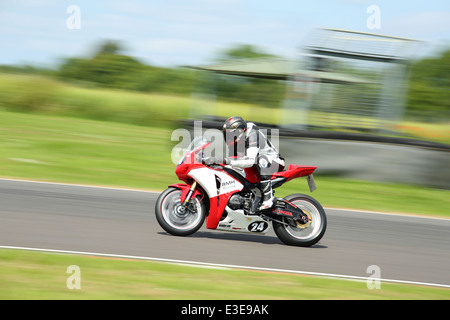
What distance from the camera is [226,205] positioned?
8078mm

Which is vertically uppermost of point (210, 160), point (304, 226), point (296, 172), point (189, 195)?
point (210, 160)

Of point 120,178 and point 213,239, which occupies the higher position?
point 120,178

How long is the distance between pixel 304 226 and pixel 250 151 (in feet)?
4.24

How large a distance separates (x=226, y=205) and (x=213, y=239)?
1.70 ft

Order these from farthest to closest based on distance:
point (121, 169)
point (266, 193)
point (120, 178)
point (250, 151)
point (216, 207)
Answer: point (121, 169) → point (120, 178) → point (266, 193) → point (216, 207) → point (250, 151)

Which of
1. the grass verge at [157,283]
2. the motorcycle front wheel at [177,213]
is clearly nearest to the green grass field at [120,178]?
the grass verge at [157,283]

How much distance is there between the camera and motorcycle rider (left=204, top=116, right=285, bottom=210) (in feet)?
26.1

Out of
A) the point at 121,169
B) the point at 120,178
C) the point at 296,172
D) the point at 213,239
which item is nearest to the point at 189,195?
the point at 213,239

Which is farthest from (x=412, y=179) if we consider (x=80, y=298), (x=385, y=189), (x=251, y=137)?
(x=80, y=298)

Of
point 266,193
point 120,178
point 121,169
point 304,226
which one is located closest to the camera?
point 266,193

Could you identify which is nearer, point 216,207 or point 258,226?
point 216,207

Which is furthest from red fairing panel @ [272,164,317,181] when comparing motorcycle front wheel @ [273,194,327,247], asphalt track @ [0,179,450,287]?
asphalt track @ [0,179,450,287]

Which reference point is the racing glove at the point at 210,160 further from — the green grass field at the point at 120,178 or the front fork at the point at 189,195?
the green grass field at the point at 120,178

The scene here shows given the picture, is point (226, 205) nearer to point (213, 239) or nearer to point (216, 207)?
point (216, 207)
